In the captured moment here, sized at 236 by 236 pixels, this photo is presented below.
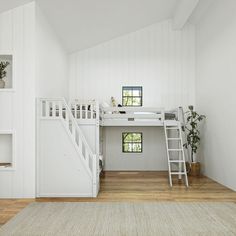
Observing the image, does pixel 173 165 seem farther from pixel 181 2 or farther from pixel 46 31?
pixel 46 31

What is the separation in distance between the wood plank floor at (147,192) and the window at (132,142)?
1119mm

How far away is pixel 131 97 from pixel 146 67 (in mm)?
832

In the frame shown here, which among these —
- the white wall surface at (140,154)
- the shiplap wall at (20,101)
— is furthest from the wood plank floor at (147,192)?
the white wall surface at (140,154)

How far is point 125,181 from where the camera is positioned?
5.99 meters

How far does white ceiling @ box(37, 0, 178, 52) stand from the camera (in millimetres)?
5172

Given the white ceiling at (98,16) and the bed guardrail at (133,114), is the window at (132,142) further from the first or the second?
the white ceiling at (98,16)

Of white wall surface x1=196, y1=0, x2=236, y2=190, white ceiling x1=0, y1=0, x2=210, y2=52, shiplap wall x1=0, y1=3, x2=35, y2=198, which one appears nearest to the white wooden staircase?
shiplap wall x1=0, y1=3, x2=35, y2=198

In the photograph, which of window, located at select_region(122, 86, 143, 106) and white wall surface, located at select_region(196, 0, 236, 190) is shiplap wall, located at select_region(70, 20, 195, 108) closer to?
window, located at select_region(122, 86, 143, 106)

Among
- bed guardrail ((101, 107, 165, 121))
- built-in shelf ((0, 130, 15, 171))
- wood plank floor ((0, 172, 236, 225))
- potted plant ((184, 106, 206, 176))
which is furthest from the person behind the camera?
potted plant ((184, 106, 206, 176))

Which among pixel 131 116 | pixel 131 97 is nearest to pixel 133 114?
pixel 131 116

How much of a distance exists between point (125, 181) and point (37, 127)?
2244 millimetres

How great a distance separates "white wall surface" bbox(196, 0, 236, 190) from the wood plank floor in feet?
1.33

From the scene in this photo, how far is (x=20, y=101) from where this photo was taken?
15.0 ft

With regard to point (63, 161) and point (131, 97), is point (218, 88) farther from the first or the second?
point (63, 161)
